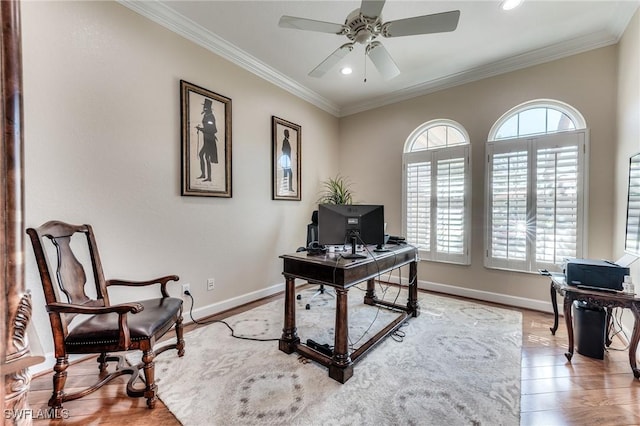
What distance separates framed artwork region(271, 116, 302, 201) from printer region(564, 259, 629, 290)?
313cm

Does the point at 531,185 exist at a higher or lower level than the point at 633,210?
higher

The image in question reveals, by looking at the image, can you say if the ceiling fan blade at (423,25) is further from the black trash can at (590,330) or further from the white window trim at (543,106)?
the black trash can at (590,330)

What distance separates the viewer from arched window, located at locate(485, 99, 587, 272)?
2863mm

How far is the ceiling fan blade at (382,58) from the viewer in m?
2.15

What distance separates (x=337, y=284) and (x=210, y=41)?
2.84 m

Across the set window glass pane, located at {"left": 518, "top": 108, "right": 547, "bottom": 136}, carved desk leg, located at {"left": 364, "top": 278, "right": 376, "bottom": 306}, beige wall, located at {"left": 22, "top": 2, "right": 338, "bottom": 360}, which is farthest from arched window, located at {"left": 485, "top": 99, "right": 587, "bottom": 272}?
beige wall, located at {"left": 22, "top": 2, "right": 338, "bottom": 360}

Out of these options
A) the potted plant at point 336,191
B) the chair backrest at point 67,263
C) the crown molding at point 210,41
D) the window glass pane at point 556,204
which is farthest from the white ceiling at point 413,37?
the chair backrest at point 67,263

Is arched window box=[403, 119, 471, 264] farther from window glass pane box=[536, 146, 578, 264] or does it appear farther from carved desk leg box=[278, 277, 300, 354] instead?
carved desk leg box=[278, 277, 300, 354]

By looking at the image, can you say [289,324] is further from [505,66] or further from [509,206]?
[505,66]

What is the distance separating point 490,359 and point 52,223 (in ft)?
10.9

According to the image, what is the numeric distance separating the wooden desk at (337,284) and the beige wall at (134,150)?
119 cm

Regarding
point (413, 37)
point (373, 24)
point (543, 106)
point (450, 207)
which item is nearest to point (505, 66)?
point (543, 106)

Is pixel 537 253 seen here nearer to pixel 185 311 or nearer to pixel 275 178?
pixel 275 178

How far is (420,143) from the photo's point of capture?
3.98 meters
